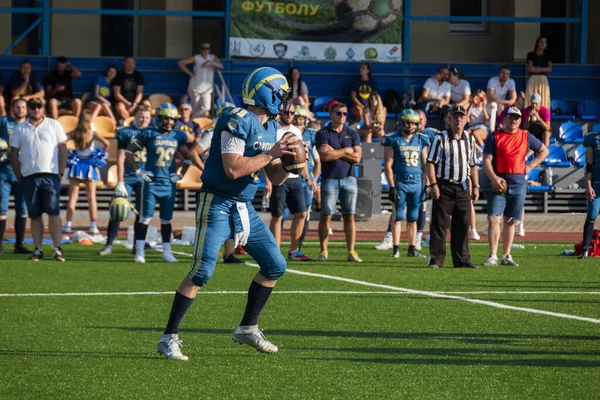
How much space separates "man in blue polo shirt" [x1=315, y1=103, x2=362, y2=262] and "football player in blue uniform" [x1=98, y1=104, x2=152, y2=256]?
2463mm

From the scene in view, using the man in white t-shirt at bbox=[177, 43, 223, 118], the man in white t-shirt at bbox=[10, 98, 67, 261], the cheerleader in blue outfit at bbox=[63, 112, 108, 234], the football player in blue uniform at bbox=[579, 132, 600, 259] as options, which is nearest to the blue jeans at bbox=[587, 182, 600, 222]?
the football player in blue uniform at bbox=[579, 132, 600, 259]

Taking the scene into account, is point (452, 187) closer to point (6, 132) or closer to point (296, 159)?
point (6, 132)

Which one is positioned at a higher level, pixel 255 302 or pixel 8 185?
pixel 8 185

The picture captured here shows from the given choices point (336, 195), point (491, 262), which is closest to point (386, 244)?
point (336, 195)

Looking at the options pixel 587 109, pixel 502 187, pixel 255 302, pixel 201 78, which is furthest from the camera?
pixel 587 109

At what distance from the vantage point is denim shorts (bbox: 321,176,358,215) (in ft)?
51.2

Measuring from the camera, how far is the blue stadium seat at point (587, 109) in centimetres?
2572

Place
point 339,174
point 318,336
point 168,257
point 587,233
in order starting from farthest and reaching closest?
point 587,233 < point 339,174 < point 168,257 < point 318,336

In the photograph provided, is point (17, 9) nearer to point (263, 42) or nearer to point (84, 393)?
point (263, 42)

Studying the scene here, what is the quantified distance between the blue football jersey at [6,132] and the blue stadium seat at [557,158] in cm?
1259

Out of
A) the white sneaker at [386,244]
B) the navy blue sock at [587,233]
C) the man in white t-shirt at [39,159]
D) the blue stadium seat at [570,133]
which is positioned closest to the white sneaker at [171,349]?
the man in white t-shirt at [39,159]

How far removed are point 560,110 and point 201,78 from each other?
805 cm

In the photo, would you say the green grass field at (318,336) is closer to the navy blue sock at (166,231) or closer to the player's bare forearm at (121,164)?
the navy blue sock at (166,231)

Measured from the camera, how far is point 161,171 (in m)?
15.2
